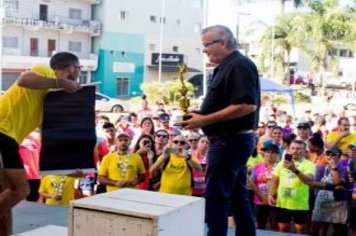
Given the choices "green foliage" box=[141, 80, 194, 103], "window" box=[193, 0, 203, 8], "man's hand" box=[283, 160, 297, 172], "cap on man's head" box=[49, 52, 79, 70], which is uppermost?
"window" box=[193, 0, 203, 8]

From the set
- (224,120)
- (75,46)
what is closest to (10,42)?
(75,46)

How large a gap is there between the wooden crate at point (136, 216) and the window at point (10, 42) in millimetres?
39175

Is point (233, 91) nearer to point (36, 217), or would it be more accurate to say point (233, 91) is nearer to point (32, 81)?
point (32, 81)

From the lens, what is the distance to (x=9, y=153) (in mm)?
3902

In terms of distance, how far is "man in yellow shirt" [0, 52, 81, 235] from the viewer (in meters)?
3.89

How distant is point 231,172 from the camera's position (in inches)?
143

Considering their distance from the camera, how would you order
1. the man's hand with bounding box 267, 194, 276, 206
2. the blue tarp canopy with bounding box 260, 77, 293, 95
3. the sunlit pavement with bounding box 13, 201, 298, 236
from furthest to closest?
the blue tarp canopy with bounding box 260, 77, 293, 95, the man's hand with bounding box 267, 194, 276, 206, the sunlit pavement with bounding box 13, 201, 298, 236

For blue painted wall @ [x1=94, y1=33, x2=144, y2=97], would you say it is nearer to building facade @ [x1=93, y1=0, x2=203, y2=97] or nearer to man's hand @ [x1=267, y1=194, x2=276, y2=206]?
building facade @ [x1=93, y1=0, x2=203, y2=97]

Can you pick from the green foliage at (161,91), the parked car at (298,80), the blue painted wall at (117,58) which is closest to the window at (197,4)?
the blue painted wall at (117,58)

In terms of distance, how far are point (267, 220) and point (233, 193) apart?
3241 mm

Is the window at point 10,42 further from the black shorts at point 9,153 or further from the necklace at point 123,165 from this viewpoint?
the black shorts at point 9,153

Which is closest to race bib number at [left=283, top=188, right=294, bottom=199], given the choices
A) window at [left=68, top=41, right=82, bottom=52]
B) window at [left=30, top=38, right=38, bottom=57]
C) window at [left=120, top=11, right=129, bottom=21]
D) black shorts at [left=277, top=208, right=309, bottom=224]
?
black shorts at [left=277, top=208, right=309, bottom=224]

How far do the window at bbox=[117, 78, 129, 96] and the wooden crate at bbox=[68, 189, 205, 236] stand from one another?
142 feet

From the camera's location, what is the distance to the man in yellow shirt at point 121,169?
668 cm
